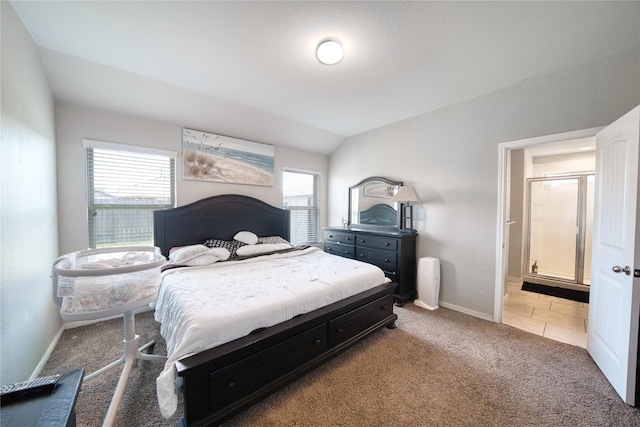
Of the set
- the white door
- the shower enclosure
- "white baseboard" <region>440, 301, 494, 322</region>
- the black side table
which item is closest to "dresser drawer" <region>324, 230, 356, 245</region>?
"white baseboard" <region>440, 301, 494, 322</region>

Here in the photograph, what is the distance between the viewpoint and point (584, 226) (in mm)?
3949

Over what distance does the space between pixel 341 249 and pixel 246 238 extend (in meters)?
1.56

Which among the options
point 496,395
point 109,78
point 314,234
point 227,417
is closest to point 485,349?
point 496,395

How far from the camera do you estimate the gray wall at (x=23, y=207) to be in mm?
1438

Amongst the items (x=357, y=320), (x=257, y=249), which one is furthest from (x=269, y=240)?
(x=357, y=320)

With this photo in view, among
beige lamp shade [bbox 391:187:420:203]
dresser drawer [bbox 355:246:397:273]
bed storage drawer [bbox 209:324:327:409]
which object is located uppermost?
beige lamp shade [bbox 391:187:420:203]

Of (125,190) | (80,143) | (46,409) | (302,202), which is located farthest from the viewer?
(302,202)

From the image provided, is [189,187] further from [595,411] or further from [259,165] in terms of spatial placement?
[595,411]

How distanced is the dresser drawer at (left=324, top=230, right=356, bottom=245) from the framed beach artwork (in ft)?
4.47

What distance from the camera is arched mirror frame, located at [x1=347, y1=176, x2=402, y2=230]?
3.63 metres

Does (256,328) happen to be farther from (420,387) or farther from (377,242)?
(377,242)

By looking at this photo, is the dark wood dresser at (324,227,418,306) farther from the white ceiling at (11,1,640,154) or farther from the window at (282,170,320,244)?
the white ceiling at (11,1,640,154)

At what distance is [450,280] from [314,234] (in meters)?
2.59

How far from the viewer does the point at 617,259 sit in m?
1.74
